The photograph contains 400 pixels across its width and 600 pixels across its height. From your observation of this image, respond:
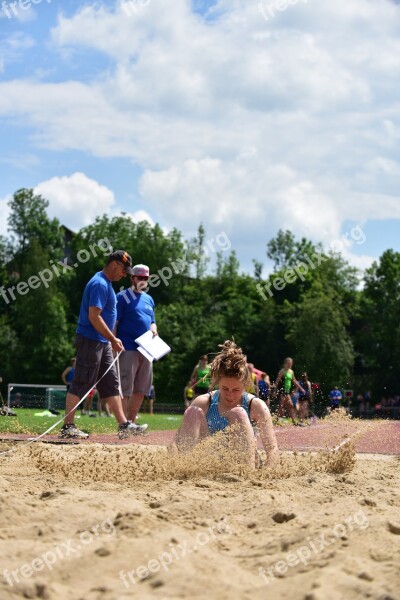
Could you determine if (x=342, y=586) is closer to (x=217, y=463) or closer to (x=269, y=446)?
(x=217, y=463)

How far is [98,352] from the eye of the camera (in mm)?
10312

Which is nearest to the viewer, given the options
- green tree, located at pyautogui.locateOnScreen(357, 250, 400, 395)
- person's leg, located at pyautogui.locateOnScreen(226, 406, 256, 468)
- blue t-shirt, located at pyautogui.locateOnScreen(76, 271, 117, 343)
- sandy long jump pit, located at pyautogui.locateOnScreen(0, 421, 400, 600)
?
sandy long jump pit, located at pyautogui.locateOnScreen(0, 421, 400, 600)

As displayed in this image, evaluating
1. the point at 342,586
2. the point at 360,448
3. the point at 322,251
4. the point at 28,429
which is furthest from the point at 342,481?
the point at 322,251

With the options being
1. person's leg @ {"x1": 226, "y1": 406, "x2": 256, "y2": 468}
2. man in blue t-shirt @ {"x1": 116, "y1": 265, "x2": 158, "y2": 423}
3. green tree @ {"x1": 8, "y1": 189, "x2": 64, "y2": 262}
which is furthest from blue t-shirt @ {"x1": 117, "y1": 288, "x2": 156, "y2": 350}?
green tree @ {"x1": 8, "y1": 189, "x2": 64, "y2": 262}

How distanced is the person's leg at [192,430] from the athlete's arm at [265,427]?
15.9 inches

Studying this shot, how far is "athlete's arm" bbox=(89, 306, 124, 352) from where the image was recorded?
1016 centimetres

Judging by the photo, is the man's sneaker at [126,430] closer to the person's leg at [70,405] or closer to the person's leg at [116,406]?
the person's leg at [116,406]

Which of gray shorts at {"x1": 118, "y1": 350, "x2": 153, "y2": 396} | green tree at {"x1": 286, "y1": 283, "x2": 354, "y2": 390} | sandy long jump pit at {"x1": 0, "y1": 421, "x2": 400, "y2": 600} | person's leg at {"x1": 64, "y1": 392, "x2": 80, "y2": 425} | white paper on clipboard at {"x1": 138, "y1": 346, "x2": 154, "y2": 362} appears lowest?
sandy long jump pit at {"x1": 0, "y1": 421, "x2": 400, "y2": 600}

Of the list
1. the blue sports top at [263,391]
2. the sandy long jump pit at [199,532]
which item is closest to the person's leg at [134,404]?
the blue sports top at [263,391]

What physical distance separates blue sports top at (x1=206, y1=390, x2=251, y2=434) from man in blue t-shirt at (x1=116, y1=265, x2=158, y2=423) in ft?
13.4

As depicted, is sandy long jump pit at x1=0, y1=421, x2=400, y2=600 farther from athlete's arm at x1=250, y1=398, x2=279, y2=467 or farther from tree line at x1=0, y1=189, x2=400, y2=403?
tree line at x1=0, y1=189, x2=400, y2=403

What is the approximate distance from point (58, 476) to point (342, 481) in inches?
81.4

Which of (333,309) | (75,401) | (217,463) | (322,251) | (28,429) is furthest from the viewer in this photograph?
(322,251)

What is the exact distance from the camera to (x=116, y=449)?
8.90 m
